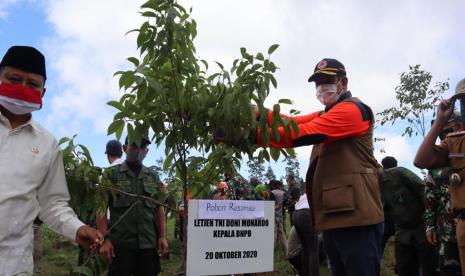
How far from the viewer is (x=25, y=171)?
223 cm

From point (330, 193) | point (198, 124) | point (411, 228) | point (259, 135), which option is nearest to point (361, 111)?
point (330, 193)

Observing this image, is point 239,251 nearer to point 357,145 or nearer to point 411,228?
point 357,145

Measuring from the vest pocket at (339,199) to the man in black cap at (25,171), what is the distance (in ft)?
4.61

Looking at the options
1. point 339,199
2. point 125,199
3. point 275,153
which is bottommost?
point 339,199

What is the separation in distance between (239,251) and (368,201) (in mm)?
850

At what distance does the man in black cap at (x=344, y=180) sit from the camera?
9.49ft

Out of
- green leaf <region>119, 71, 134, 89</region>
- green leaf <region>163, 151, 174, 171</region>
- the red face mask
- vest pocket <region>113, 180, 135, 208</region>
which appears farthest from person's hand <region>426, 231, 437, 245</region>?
the red face mask

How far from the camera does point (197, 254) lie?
2703 millimetres

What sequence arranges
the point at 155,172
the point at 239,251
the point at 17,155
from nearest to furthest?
the point at 17,155 < the point at 239,251 < the point at 155,172

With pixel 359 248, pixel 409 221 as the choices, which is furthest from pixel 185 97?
pixel 409 221

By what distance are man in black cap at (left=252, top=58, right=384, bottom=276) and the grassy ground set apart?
450 centimetres

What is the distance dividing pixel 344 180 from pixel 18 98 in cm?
189

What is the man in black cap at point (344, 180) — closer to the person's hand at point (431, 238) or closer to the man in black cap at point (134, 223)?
the man in black cap at point (134, 223)

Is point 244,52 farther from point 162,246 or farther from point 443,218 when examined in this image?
point 443,218
